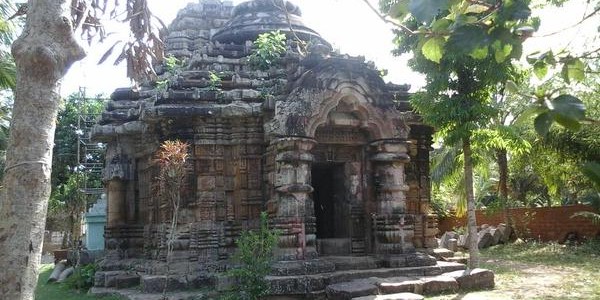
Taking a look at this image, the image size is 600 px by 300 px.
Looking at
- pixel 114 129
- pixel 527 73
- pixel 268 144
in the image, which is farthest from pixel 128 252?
pixel 527 73

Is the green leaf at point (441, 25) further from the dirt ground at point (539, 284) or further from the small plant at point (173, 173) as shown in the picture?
the dirt ground at point (539, 284)

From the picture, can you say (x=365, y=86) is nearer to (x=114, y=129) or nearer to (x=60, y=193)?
(x=114, y=129)

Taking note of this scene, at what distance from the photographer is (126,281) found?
10.5 meters

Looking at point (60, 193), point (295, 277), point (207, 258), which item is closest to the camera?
point (295, 277)

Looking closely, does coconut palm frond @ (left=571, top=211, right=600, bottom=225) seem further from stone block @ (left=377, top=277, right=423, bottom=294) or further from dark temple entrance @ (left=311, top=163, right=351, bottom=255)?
stone block @ (left=377, top=277, right=423, bottom=294)

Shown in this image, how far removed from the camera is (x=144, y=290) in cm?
924

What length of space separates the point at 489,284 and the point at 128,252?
24.4 feet

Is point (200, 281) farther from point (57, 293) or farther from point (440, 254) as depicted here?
point (440, 254)

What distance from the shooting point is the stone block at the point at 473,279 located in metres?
9.23

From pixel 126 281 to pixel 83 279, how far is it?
1723 mm

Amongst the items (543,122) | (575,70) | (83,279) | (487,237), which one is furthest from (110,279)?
(487,237)

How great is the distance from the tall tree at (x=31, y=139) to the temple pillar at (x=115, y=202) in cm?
823

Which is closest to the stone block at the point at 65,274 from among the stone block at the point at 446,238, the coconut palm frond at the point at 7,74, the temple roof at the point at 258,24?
the coconut palm frond at the point at 7,74

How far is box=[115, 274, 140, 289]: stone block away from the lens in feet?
34.2
